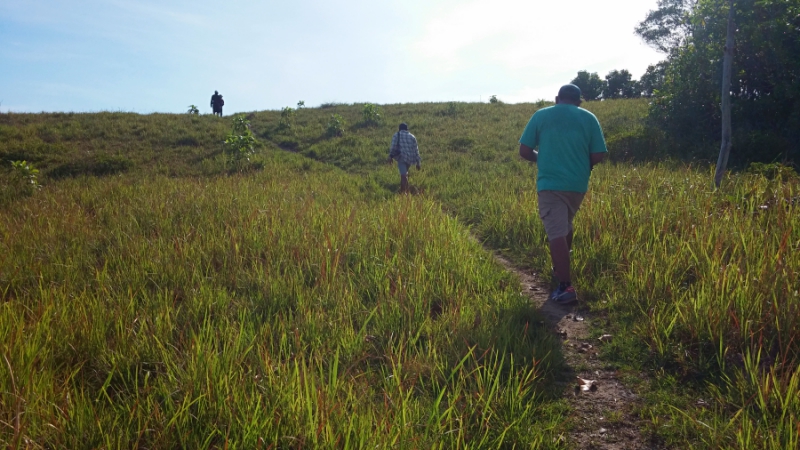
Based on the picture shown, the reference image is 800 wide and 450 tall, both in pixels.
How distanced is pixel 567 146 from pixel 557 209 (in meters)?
0.64

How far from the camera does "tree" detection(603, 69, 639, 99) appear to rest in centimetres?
4994

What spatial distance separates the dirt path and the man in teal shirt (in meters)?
0.57

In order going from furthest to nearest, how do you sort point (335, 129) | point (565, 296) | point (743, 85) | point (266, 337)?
point (335, 129) → point (743, 85) → point (565, 296) → point (266, 337)

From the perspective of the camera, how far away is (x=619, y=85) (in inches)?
2008

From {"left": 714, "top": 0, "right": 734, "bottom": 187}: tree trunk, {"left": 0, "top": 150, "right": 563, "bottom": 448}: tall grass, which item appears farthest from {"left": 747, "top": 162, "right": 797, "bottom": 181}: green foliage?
{"left": 0, "top": 150, "right": 563, "bottom": 448}: tall grass

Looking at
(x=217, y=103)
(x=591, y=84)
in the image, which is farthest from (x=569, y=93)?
(x=591, y=84)

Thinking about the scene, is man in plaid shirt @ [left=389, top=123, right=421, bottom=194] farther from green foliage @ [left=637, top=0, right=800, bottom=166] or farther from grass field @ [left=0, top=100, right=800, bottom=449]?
green foliage @ [left=637, top=0, right=800, bottom=166]

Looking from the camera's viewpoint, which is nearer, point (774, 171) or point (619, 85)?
point (774, 171)

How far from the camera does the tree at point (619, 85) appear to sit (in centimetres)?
4994

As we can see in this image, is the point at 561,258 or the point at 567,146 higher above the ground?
the point at 567,146

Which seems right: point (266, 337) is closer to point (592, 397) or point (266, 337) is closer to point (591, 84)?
point (592, 397)

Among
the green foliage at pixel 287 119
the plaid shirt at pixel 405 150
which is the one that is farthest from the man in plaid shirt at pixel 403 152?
the green foliage at pixel 287 119

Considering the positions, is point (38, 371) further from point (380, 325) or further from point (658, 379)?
point (658, 379)

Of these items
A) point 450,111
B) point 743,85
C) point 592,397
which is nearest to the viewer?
point 592,397
